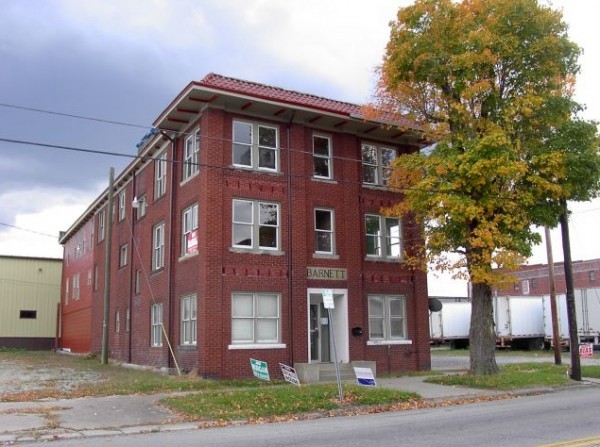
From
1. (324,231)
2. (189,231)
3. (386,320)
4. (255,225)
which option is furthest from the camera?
(386,320)

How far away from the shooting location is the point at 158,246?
2581 cm

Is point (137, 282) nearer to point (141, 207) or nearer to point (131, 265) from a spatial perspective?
point (131, 265)

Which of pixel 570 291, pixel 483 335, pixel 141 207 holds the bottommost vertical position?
pixel 483 335

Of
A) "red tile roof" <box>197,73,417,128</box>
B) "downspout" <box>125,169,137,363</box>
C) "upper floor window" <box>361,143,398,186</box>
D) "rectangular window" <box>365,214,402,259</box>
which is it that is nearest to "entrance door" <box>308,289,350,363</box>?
"rectangular window" <box>365,214,402,259</box>

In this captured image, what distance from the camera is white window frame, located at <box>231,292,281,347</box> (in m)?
20.7

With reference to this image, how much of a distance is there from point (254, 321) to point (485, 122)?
963 centimetres

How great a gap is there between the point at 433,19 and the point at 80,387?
48.6ft

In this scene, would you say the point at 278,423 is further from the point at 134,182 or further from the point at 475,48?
the point at 134,182

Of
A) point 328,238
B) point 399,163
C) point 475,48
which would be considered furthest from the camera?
point 328,238

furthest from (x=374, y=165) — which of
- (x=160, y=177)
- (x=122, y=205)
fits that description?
(x=122, y=205)

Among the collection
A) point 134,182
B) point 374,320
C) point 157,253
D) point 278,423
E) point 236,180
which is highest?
point 134,182

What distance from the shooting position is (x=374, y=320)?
76.9 ft

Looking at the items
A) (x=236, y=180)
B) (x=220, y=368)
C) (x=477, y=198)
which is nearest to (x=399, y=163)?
(x=477, y=198)

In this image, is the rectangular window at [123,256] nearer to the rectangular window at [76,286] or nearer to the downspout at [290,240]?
the downspout at [290,240]
